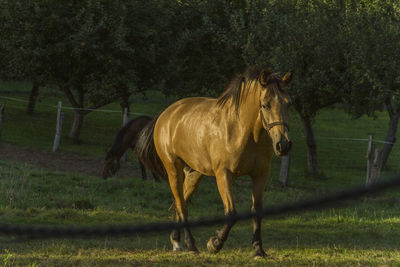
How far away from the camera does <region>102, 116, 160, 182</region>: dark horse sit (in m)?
17.7

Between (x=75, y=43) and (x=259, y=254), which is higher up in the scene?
(x=75, y=43)

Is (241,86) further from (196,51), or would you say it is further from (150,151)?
(196,51)

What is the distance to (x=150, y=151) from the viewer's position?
949 centimetres

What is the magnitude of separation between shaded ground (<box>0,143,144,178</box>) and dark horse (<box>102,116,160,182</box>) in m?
1.14

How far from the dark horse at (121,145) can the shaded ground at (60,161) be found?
3.74 ft

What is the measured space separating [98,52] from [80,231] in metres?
21.8

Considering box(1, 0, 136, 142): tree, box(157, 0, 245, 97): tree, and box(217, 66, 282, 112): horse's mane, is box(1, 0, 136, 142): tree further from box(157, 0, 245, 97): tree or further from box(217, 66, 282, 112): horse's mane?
box(217, 66, 282, 112): horse's mane

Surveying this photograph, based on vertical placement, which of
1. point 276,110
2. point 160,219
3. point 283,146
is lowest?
point 160,219

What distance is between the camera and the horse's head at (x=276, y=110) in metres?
6.41

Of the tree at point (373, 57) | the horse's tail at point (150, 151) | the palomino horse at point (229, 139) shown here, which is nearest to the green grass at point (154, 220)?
the palomino horse at point (229, 139)

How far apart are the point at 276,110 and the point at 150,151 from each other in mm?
3356

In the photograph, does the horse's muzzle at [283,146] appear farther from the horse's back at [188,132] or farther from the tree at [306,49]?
the tree at [306,49]

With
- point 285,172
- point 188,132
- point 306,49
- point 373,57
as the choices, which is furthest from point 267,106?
point 306,49

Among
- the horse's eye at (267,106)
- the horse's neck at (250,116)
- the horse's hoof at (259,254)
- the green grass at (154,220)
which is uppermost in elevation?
the horse's eye at (267,106)
